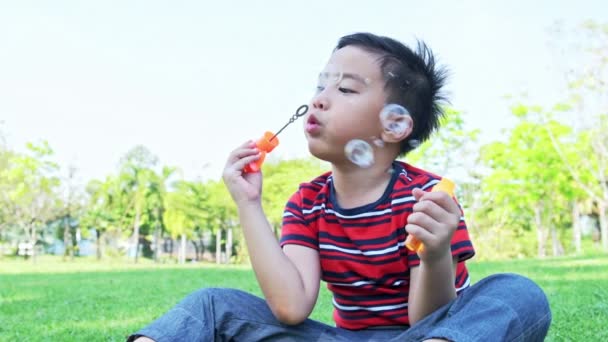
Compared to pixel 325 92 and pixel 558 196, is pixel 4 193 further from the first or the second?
pixel 325 92

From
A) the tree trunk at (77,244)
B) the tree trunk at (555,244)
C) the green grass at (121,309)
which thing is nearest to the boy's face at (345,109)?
the green grass at (121,309)

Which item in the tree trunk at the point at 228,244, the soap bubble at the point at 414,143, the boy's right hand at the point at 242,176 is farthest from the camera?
the tree trunk at the point at 228,244

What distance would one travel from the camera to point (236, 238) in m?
28.8

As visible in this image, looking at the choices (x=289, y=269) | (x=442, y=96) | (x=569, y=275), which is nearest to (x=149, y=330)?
(x=289, y=269)

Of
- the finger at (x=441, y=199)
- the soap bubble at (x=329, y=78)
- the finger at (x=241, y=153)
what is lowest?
the finger at (x=441, y=199)

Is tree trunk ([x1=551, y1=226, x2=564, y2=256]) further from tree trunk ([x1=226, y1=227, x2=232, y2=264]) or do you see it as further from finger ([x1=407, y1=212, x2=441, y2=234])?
finger ([x1=407, y1=212, x2=441, y2=234])

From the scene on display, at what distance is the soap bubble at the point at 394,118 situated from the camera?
5.59ft

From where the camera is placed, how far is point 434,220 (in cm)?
131

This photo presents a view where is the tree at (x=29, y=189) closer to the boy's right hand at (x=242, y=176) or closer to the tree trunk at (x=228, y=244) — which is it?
the tree trunk at (x=228, y=244)

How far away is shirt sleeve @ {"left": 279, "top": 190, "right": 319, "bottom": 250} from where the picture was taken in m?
1.77

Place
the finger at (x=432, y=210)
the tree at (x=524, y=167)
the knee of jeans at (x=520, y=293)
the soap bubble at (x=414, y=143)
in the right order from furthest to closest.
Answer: the tree at (x=524, y=167), the soap bubble at (x=414, y=143), the knee of jeans at (x=520, y=293), the finger at (x=432, y=210)

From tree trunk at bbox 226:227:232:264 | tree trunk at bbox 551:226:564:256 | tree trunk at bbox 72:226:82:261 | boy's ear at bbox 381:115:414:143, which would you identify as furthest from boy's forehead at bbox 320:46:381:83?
tree trunk at bbox 72:226:82:261

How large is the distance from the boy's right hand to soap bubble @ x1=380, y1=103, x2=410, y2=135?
345 mm

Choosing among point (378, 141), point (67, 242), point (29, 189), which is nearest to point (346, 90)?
point (378, 141)
